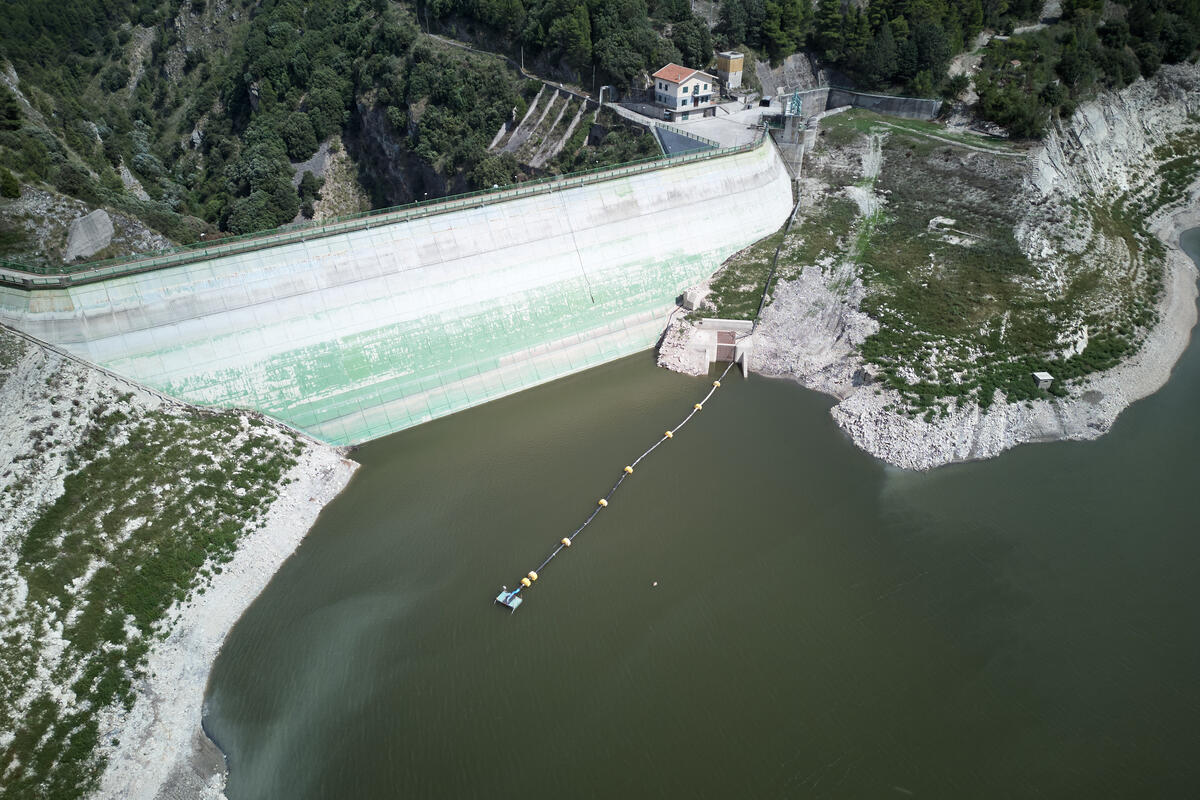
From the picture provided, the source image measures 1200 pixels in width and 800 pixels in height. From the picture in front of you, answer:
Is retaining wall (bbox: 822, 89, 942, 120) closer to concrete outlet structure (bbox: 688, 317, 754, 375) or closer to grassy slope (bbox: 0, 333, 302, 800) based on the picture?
concrete outlet structure (bbox: 688, 317, 754, 375)

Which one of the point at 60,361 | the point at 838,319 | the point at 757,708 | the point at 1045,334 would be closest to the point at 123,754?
the point at 60,361

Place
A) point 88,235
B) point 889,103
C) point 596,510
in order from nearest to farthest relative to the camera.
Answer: point 596,510 < point 88,235 < point 889,103

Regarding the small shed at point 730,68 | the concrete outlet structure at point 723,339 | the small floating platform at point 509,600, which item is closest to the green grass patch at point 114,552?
the small floating platform at point 509,600

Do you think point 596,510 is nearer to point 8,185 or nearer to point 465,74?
point 8,185

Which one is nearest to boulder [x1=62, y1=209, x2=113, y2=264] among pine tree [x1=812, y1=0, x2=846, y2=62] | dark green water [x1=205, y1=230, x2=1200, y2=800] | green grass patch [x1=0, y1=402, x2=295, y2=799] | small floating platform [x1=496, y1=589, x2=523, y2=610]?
green grass patch [x1=0, y1=402, x2=295, y2=799]

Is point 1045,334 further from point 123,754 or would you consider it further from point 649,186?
point 123,754

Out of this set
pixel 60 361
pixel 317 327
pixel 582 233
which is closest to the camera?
pixel 60 361

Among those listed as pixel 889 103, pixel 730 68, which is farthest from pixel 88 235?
pixel 889 103
